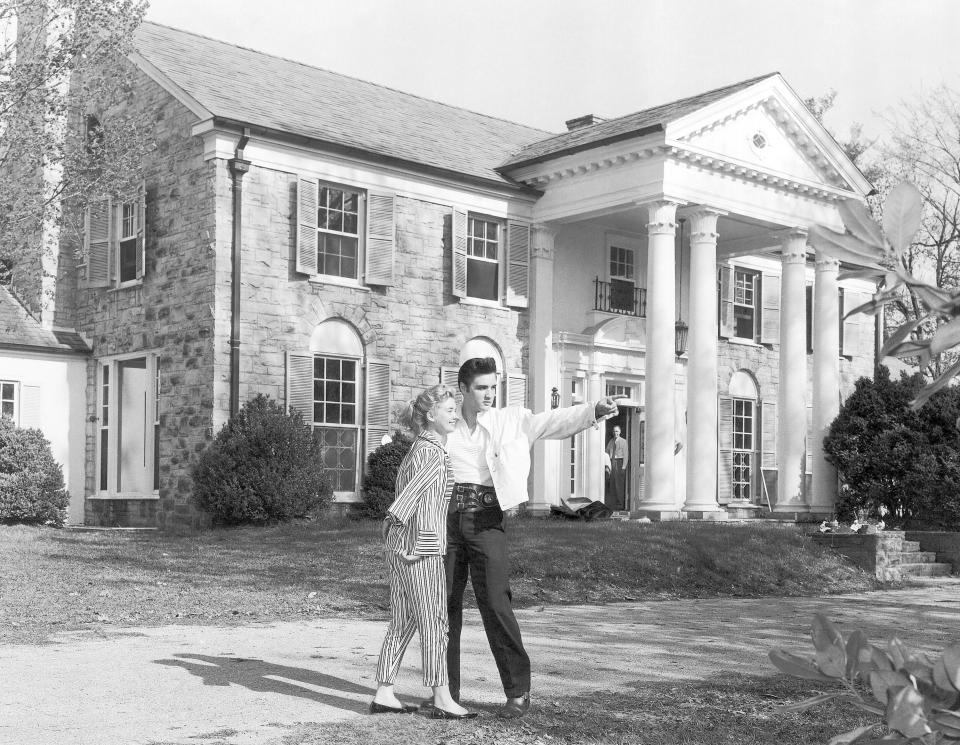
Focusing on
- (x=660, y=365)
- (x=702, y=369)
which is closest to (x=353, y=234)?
(x=660, y=365)

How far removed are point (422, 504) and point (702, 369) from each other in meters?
16.1

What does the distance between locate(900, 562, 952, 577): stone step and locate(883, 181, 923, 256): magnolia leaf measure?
1465 centimetres

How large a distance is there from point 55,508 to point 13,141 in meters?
5.88

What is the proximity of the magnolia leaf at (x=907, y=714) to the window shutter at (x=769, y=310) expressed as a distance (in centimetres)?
2602

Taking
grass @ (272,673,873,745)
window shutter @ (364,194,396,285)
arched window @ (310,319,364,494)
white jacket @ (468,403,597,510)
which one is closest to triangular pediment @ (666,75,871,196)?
window shutter @ (364,194,396,285)

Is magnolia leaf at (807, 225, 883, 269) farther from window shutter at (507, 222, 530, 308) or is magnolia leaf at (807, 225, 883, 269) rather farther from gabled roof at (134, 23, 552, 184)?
window shutter at (507, 222, 530, 308)

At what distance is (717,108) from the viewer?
70.3 feet

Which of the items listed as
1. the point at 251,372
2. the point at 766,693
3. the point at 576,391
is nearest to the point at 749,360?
the point at 576,391

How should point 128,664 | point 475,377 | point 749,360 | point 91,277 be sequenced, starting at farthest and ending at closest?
1. point 749,360
2. point 91,277
3. point 128,664
4. point 475,377

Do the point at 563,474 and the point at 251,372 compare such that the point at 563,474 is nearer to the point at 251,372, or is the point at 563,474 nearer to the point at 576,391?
the point at 576,391

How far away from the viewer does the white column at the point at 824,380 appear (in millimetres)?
22547

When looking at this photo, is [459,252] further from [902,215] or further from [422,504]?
[902,215]

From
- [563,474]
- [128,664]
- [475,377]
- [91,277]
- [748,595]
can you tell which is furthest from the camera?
[563,474]

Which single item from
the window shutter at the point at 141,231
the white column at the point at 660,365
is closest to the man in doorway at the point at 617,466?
the white column at the point at 660,365
